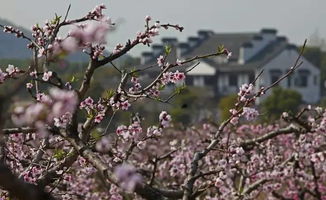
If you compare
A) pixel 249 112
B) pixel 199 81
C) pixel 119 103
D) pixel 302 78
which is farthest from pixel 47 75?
pixel 302 78

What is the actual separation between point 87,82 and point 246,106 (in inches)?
69.4

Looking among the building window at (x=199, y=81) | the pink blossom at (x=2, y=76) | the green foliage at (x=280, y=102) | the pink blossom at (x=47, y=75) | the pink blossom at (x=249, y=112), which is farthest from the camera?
the building window at (x=199, y=81)

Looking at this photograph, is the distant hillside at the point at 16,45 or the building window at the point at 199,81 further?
the building window at the point at 199,81

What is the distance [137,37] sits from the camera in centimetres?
536

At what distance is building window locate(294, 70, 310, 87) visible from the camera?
6369 cm

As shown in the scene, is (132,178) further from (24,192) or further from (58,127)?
(58,127)

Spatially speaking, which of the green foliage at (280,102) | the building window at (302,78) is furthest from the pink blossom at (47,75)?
the building window at (302,78)

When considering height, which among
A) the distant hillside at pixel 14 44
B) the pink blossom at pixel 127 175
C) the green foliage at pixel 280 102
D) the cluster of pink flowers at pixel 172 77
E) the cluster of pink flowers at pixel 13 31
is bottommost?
the pink blossom at pixel 127 175

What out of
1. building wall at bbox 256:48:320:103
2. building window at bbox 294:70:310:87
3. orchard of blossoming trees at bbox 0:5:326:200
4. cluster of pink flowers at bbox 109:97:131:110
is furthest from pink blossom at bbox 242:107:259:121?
building window at bbox 294:70:310:87

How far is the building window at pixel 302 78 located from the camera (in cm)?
6369

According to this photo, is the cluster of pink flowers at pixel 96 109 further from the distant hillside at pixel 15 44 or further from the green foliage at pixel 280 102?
the green foliage at pixel 280 102

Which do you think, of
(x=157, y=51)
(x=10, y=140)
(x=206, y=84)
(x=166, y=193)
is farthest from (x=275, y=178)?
(x=157, y=51)

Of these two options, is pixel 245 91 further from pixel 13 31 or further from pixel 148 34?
pixel 13 31

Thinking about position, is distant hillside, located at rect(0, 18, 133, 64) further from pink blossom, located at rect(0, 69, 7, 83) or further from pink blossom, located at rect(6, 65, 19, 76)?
pink blossom, located at rect(0, 69, 7, 83)
